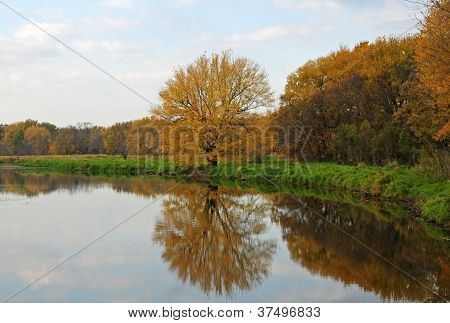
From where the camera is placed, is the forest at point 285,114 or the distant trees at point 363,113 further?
the forest at point 285,114

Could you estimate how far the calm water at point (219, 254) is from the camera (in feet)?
27.2

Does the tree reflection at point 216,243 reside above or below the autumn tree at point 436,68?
below

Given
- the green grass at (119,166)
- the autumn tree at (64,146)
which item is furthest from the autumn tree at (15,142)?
the green grass at (119,166)

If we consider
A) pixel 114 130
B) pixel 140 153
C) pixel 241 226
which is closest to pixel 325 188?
pixel 241 226

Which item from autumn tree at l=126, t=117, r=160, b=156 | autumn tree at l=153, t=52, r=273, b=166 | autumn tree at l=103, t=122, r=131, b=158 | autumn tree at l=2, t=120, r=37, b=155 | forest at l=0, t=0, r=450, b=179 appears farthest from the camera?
autumn tree at l=2, t=120, r=37, b=155

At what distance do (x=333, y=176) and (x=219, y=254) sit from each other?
16.3m

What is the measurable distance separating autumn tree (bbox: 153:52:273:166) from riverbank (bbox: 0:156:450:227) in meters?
2.61

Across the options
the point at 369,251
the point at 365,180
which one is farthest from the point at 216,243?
the point at 365,180

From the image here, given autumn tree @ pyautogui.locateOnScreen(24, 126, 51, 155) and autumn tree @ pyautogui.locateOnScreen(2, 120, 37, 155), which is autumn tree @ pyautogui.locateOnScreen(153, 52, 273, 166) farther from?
autumn tree @ pyautogui.locateOnScreen(2, 120, 37, 155)

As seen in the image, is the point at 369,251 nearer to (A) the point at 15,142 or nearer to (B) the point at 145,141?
(B) the point at 145,141

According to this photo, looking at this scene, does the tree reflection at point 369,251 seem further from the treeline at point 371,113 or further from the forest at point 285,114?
the forest at point 285,114

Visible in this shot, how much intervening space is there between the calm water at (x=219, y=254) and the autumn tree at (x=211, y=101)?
16.2m

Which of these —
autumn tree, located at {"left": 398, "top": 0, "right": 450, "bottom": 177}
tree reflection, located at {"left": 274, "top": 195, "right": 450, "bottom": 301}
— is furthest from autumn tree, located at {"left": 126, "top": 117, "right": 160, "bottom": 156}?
tree reflection, located at {"left": 274, "top": 195, "right": 450, "bottom": 301}

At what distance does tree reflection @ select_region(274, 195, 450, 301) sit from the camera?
8594mm
